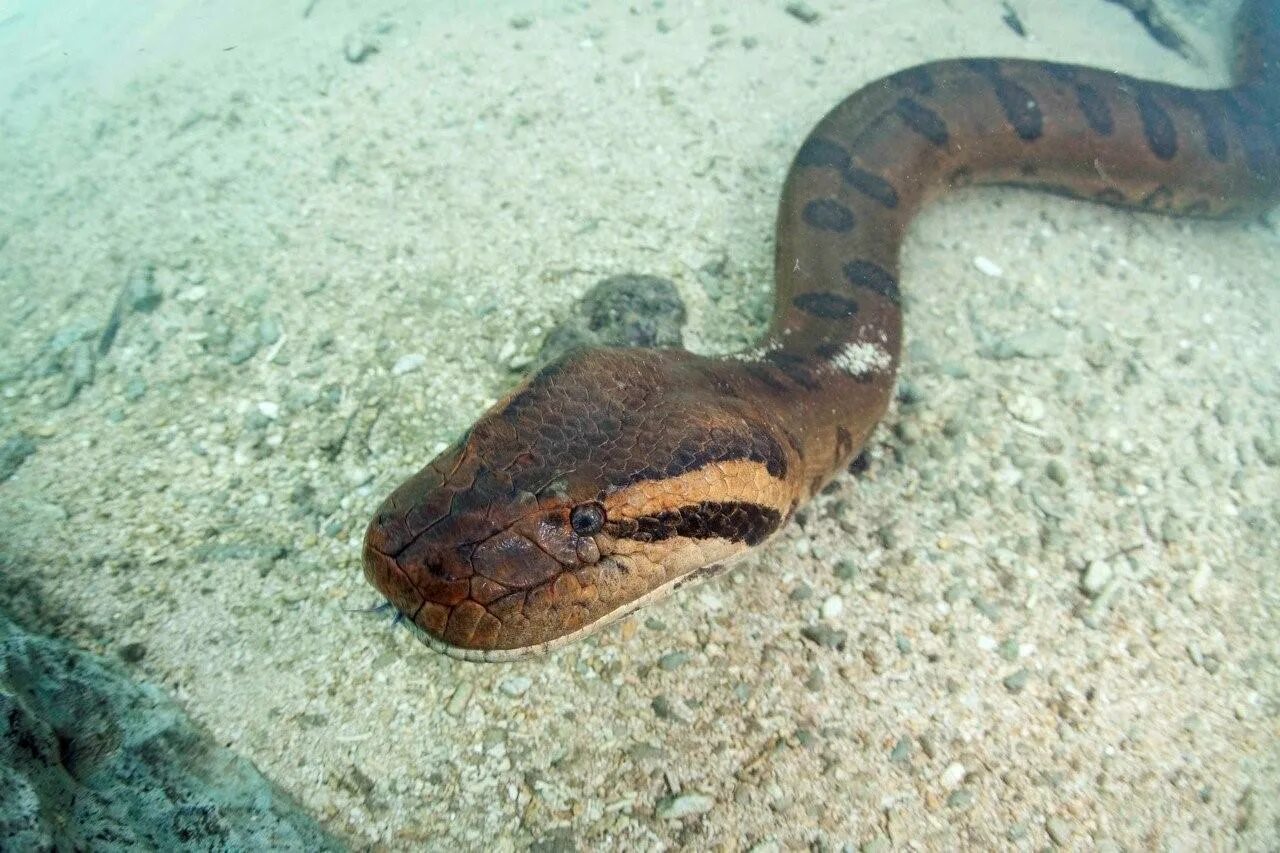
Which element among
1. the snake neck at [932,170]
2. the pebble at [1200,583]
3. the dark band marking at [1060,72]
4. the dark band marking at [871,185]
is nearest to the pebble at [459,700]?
the snake neck at [932,170]

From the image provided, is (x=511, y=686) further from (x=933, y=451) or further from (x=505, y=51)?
(x=505, y=51)

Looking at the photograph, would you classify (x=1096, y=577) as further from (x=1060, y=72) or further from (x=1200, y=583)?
(x=1060, y=72)

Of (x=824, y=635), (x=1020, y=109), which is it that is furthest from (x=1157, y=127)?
(x=824, y=635)

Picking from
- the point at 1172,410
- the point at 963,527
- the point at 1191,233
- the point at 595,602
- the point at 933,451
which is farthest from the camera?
the point at 1191,233

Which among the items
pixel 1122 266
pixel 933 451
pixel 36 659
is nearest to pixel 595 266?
pixel 933 451

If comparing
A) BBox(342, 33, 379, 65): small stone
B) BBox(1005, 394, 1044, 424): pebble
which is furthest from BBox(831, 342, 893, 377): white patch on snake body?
BBox(342, 33, 379, 65): small stone

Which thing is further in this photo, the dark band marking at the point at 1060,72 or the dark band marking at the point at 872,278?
the dark band marking at the point at 1060,72

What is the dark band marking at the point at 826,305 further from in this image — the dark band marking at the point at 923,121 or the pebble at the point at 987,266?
the dark band marking at the point at 923,121
